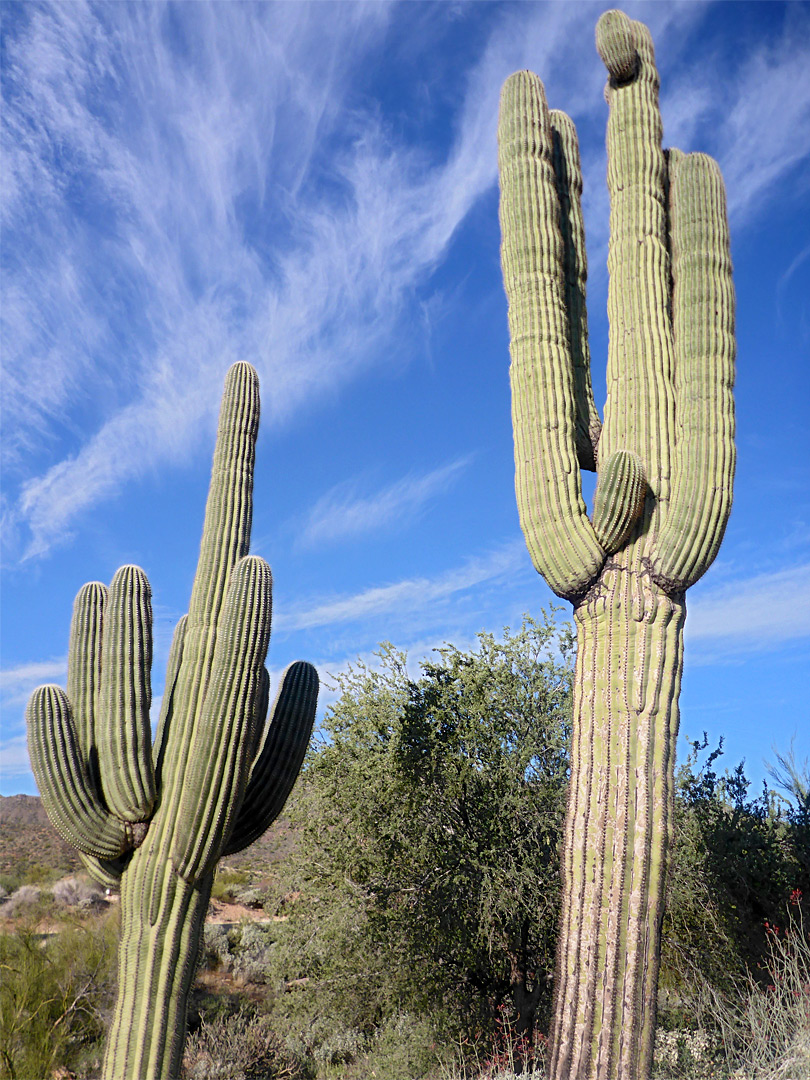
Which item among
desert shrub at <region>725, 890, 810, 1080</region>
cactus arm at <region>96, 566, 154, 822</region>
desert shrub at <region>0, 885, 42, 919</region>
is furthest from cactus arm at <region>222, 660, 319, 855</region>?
desert shrub at <region>0, 885, 42, 919</region>

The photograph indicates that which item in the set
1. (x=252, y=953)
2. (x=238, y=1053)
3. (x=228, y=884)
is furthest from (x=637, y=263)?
(x=228, y=884)

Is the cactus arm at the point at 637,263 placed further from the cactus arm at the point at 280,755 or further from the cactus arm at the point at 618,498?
the cactus arm at the point at 280,755

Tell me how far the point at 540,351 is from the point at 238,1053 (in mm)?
9508

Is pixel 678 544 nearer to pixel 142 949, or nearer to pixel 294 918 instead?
pixel 142 949

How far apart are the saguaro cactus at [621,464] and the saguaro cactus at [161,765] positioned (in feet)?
7.66

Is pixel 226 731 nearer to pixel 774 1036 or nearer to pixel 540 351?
pixel 540 351

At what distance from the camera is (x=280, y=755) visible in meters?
6.29

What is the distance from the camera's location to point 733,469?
517 centimetres

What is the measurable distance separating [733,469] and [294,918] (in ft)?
24.9

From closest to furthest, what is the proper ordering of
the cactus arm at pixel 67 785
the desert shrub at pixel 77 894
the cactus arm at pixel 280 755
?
1. the cactus arm at pixel 67 785
2. the cactus arm at pixel 280 755
3. the desert shrub at pixel 77 894

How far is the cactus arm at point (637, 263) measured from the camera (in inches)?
212

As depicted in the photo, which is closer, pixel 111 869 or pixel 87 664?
pixel 111 869

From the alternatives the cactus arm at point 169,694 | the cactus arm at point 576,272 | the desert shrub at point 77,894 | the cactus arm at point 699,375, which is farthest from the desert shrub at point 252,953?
the cactus arm at point 699,375

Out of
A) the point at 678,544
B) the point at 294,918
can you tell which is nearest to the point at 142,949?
the point at 678,544
